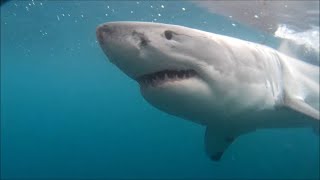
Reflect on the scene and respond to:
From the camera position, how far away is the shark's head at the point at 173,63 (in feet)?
11.4

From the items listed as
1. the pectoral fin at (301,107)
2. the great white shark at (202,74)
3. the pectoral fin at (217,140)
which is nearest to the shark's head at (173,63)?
the great white shark at (202,74)

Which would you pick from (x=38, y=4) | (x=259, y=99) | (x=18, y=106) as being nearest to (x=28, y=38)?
(x=38, y=4)

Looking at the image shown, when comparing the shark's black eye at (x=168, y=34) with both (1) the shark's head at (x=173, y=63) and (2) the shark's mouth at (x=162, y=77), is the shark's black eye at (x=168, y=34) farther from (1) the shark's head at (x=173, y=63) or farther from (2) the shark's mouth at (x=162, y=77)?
(2) the shark's mouth at (x=162, y=77)

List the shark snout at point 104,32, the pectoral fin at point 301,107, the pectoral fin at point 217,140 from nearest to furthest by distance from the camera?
the shark snout at point 104,32
the pectoral fin at point 301,107
the pectoral fin at point 217,140

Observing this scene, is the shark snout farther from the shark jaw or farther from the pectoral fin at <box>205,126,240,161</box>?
the pectoral fin at <box>205,126,240,161</box>

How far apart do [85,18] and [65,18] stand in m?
1.06

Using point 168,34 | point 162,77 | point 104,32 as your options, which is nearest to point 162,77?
point 162,77

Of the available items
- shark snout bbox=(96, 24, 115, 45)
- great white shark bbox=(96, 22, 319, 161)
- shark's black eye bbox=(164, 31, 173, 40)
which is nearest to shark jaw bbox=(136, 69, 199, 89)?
great white shark bbox=(96, 22, 319, 161)

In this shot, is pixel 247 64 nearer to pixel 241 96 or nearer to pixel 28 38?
pixel 241 96

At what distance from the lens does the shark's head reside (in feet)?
11.4

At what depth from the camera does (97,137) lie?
4892 inches

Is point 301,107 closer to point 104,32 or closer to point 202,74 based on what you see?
point 202,74

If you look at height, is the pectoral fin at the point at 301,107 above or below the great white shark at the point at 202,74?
below

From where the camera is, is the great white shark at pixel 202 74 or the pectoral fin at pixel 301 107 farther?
the pectoral fin at pixel 301 107
